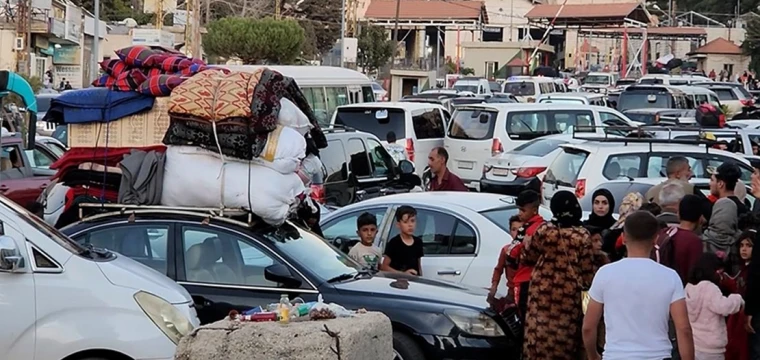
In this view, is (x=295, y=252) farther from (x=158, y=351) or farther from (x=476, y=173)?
(x=476, y=173)

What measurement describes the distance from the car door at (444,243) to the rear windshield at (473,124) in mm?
12614

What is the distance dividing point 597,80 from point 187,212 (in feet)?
164

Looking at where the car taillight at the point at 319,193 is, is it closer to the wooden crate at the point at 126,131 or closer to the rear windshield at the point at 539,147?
the wooden crate at the point at 126,131

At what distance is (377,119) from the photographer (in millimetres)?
22234

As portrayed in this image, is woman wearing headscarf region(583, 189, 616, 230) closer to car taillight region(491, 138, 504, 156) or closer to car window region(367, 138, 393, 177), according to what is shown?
car window region(367, 138, 393, 177)

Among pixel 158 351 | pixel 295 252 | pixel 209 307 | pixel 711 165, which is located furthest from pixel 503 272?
pixel 711 165

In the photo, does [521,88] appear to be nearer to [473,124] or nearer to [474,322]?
[473,124]

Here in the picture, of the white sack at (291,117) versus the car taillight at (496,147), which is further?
the car taillight at (496,147)

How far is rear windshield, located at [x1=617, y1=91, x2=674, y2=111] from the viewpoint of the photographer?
105ft

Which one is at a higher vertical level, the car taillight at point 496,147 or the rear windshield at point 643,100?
the rear windshield at point 643,100

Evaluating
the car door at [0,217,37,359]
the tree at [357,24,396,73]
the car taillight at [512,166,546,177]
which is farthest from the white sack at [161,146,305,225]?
the tree at [357,24,396,73]

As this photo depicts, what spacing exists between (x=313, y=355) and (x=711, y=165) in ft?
34.7

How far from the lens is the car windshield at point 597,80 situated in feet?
184

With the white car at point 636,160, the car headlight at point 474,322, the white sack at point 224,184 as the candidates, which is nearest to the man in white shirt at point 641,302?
the car headlight at point 474,322
